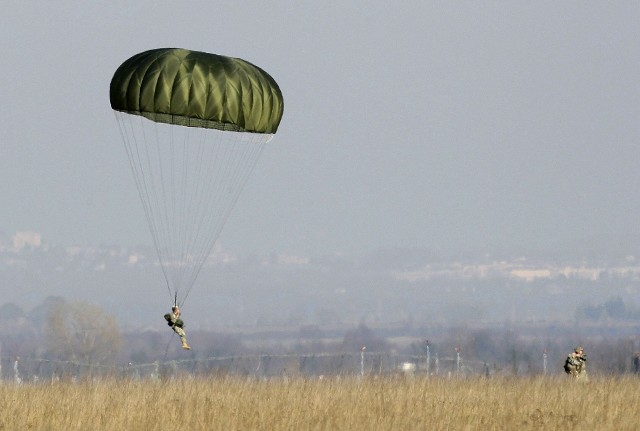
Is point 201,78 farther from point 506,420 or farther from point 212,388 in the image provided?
point 506,420

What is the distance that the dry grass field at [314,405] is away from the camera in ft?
51.8

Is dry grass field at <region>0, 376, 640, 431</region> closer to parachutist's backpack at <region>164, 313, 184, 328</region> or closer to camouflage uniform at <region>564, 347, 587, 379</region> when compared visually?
parachutist's backpack at <region>164, 313, 184, 328</region>

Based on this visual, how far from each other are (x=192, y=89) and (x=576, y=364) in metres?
9.60

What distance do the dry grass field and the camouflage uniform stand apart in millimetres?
2877

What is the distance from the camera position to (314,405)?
1691 cm

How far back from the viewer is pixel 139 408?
16.6m

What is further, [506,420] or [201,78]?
[201,78]

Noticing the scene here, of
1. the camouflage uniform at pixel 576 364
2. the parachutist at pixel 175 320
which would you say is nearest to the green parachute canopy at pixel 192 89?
the parachutist at pixel 175 320

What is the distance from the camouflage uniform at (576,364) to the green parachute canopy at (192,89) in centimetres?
796

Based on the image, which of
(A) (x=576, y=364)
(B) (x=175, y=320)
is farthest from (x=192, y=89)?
(A) (x=576, y=364)

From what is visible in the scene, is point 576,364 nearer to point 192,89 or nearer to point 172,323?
point 172,323

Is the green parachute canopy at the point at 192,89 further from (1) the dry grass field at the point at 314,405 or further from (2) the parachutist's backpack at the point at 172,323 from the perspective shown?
(1) the dry grass field at the point at 314,405

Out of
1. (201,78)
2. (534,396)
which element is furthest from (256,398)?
(201,78)

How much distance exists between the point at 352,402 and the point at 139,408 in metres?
3.12
